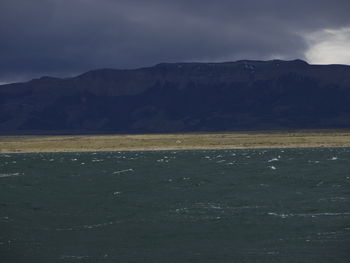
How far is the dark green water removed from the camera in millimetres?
37219

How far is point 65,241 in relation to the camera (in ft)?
135

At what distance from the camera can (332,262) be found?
34188 millimetres

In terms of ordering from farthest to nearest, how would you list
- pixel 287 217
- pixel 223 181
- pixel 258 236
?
1. pixel 223 181
2. pixel 287 217
3. pixel 258 236

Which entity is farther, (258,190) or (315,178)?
(315,178)

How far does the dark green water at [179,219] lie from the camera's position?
122 ft

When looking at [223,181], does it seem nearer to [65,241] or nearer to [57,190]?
[57,190]

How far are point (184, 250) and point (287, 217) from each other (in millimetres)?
12379

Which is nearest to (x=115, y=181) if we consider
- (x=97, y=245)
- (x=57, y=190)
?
(x=57, y=190)

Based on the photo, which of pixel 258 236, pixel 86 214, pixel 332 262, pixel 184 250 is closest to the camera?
pixel 332 262

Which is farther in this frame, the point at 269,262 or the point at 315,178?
the point at 315,178

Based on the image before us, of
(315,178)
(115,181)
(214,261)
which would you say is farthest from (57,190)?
(214,261)

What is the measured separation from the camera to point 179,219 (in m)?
47.8

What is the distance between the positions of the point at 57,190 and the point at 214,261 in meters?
37.5

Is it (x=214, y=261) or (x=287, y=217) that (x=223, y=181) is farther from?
(x=214, y=261)
